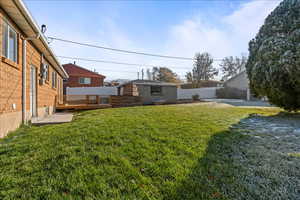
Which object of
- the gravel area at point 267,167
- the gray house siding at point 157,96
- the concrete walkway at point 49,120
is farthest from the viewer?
the gray house siding at point 157,96

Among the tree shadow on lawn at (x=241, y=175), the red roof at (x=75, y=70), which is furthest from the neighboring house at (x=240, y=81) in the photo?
the tree shadow on lawn at (x=241, y=175)

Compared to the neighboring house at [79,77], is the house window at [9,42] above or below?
below

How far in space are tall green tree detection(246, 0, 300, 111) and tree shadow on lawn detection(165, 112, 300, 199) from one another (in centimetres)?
416

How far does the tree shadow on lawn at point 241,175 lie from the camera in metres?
1.87

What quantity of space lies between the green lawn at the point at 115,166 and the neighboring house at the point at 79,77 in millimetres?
23290

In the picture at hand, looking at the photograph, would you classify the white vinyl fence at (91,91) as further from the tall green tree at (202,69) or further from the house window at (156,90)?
the tall green tree at (202,69)

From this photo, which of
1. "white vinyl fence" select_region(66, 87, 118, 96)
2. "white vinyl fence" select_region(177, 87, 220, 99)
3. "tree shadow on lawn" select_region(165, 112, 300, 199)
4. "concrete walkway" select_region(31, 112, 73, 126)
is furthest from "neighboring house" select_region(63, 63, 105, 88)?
"tree shadow on lawn" select_region(165, 112, 300, 199)

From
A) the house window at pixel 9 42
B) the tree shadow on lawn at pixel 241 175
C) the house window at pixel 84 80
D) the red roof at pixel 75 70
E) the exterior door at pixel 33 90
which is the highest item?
the red roof at pixel 75 70

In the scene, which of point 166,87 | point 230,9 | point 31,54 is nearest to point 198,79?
point 166,87

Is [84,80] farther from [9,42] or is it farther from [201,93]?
[9,42]

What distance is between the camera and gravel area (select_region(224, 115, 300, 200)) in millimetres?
1933

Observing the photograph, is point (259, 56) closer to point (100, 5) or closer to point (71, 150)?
point (71, 150)

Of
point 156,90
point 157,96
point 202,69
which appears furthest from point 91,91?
point 202,69

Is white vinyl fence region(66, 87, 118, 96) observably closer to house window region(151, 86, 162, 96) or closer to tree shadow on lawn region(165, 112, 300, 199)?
house window region(151, 86, 162, 96)
